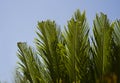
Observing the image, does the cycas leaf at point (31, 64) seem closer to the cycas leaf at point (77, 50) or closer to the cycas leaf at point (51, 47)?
the cycas leaf at point (51, 47)

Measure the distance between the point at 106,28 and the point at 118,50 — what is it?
599mm

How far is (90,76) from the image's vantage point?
24.7 ft

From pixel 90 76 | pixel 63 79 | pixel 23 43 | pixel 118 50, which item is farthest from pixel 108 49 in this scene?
pixel 23 43

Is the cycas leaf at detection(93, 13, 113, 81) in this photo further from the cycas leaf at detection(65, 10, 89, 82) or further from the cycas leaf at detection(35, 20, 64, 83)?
the cycas leaf at detection(35, 20, 64, 83)

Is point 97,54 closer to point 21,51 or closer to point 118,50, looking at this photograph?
point 118,50

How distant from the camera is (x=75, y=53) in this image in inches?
295

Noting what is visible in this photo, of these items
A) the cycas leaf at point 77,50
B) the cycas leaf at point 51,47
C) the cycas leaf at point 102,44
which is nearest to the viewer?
the cycas leaf at point 102,44

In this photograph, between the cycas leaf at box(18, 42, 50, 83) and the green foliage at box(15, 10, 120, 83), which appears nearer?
the green foliage at box(15, 10, 120, 83)

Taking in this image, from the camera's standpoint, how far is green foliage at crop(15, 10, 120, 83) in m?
7.35

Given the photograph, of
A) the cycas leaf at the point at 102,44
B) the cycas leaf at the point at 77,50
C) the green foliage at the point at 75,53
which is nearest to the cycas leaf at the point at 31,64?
the green foliage at the point at 75,53

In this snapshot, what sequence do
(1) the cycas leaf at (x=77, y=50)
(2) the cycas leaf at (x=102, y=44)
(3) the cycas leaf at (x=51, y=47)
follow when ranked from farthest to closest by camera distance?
1. (3) the cycas leaf at (x=51, y=47)
2. (1) the cycas leaf at (x=77, y=50)
3. (2) the cycas leaf at (x=102, y=44)

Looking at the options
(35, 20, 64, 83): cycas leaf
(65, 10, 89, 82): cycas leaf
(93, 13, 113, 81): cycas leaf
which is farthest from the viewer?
(35, 20, 64, 83): cycas leaf

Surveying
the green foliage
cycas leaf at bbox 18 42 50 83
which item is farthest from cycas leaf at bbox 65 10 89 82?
cycas leaf at bbox 18 42 50 83

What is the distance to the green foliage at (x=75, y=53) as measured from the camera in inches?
289
